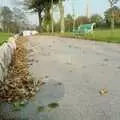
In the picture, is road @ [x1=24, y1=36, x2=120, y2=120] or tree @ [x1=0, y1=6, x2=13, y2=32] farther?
tree @ [x1=0, y1=6, x2=13, y2=32]

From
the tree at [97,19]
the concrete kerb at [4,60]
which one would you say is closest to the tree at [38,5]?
the tree at [97,19]

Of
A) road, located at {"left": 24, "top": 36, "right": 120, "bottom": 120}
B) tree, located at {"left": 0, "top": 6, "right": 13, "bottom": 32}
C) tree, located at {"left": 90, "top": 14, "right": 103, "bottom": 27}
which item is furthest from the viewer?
tree, located at {"left": 0, "top": 6, "right": 13, "bottom": 32}

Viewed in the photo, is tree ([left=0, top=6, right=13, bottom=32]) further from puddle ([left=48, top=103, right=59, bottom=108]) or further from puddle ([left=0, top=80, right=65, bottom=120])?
puddle ([left=48, top=103, right=59, bottom=108])

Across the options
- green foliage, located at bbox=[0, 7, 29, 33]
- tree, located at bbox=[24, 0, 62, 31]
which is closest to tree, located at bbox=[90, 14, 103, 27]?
tree, located at bbox=[24, 0, 62, 31]

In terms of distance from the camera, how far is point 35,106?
631 centimetres

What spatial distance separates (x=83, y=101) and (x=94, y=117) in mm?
1094

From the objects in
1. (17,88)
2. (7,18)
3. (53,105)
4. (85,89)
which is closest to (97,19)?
(7,18)

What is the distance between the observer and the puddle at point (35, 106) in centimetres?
582

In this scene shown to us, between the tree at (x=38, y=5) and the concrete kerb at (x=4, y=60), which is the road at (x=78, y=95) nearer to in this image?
the concrete kerb at (x=4, y=60)

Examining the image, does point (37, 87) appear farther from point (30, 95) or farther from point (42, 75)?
point (42, 75)

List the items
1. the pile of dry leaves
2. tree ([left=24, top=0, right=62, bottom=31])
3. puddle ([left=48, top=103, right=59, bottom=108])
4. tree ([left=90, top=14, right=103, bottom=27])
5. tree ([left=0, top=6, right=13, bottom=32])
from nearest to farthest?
puddle ([left=48, top=103, right=59, bottom=108]) → the pile of dry leaves → tree ([left=24, top=0, right=62, bottom=31]) → tree ([left=90, top=14, right=103, bottom=27]) → tree ([left=0, top=6, right=13, bottom=32])

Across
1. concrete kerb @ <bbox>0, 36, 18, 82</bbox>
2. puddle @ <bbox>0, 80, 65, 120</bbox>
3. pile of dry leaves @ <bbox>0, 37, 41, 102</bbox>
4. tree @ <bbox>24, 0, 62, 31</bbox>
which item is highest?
tree @ <bbox>24, 0, 62, 31</bbox>

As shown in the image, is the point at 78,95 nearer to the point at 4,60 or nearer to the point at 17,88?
the point at 17,88

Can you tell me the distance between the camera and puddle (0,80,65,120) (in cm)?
582
